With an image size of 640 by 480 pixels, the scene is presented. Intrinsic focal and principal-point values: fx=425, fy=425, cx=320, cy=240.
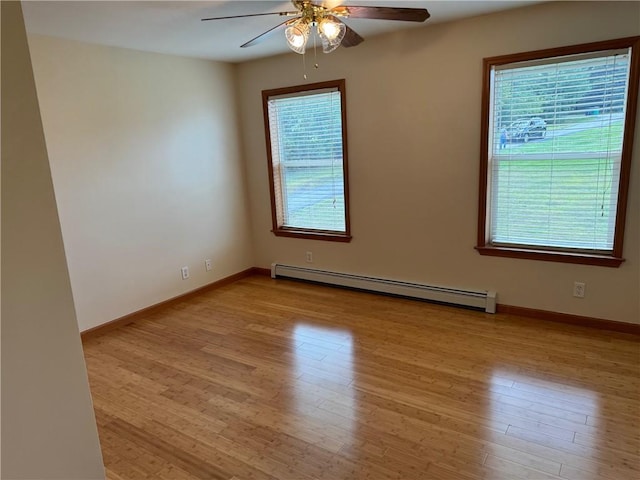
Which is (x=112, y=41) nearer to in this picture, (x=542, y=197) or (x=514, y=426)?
(x=542, y=197)

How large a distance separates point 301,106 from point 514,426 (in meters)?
3.42

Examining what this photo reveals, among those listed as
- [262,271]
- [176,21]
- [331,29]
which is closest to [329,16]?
[331,29]

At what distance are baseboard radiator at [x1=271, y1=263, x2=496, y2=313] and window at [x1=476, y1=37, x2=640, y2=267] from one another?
0.42 metres

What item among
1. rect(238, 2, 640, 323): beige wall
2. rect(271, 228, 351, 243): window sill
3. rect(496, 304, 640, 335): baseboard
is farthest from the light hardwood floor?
rect(271, 228, 351, 243): window sill

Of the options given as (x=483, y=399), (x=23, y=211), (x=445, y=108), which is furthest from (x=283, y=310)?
(x=23, y=211)

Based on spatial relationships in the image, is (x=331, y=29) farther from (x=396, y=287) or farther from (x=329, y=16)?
(x=396, y=287)

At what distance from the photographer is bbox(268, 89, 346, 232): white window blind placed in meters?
4.27

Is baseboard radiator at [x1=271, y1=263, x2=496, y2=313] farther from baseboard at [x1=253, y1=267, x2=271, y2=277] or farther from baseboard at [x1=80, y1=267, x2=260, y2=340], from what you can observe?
baseboard at [x1=80, y1=267, x2=260, y2=340]

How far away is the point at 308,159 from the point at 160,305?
2097 mm

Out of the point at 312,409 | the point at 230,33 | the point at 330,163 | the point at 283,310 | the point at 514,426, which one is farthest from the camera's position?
the point at 330,163

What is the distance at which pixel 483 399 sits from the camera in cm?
247

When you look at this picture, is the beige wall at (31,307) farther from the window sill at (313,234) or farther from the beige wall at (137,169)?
the window sill at (313,234)

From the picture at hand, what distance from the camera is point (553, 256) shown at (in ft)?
11.0

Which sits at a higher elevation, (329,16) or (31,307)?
(329,16)
